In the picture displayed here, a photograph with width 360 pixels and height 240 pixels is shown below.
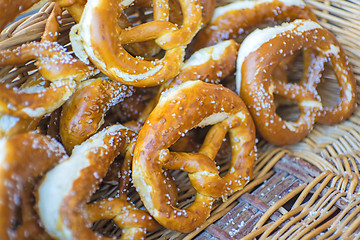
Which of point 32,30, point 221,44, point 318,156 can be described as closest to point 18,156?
point 32,30

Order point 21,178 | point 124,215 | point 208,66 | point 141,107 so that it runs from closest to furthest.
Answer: point 21,178
point 124,215
point 208,66
point 141,107

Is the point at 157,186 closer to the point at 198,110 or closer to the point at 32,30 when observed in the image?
the point at 198,110

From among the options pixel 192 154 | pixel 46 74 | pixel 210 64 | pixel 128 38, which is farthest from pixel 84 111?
pixel 210 64

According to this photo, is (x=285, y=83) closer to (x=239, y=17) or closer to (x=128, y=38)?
(x=239, y=17)

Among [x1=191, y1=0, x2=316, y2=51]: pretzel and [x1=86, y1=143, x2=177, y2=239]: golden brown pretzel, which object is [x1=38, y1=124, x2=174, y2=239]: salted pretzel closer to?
[x1=86, y1=143, x2=177, y2=239]: golden brown pretzel

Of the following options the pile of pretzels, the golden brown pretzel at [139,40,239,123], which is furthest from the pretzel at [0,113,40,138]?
the golden brown pretzel at [139,40,239,123]

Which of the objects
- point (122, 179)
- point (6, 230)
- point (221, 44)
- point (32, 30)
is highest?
point (32, 30)
